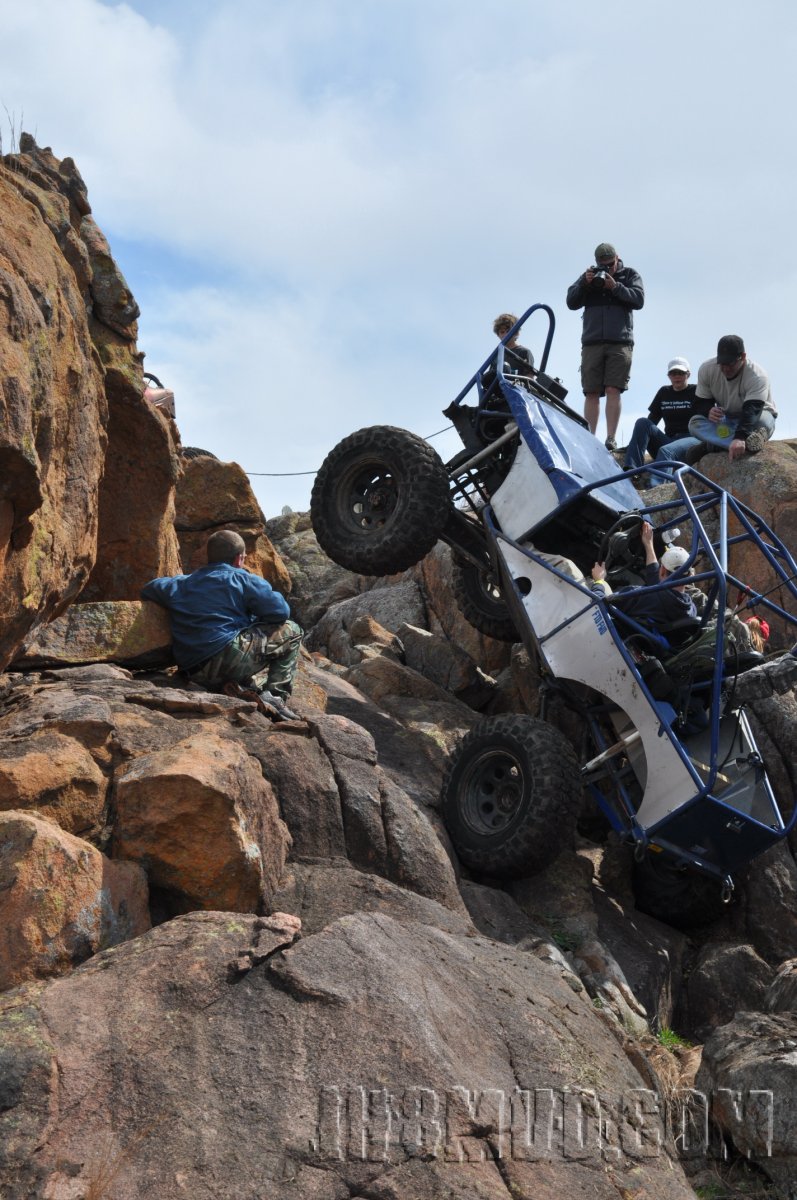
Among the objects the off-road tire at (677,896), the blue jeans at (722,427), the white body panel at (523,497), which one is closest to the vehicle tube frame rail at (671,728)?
the white body panel at (523,497)

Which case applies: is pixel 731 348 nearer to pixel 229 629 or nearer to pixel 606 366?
pixel 606 366

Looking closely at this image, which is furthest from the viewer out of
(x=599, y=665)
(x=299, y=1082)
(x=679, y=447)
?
(x=679, y=447)

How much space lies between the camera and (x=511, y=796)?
8734 millimetres

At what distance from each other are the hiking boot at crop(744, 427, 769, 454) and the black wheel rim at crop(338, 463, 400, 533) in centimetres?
411

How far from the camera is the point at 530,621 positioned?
Answer: 29.9 feet

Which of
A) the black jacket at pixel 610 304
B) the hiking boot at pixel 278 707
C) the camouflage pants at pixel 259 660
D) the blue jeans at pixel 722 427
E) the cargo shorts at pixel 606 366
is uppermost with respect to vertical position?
the black jacket at pixel 610 304

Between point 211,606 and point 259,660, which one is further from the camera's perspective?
point 259,660

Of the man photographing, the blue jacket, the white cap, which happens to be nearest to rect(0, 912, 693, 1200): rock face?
the blue jacket

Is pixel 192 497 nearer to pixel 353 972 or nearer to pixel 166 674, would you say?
pixel 166 674

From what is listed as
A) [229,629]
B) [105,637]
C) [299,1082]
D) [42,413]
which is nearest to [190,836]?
[299,1082]

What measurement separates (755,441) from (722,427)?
38cm

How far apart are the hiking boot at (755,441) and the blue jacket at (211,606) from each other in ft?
20.4

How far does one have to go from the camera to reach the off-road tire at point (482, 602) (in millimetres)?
11055

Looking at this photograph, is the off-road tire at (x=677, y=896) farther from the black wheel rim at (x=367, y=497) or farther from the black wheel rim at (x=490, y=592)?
the black wheel rim at (x=367, y=497)
